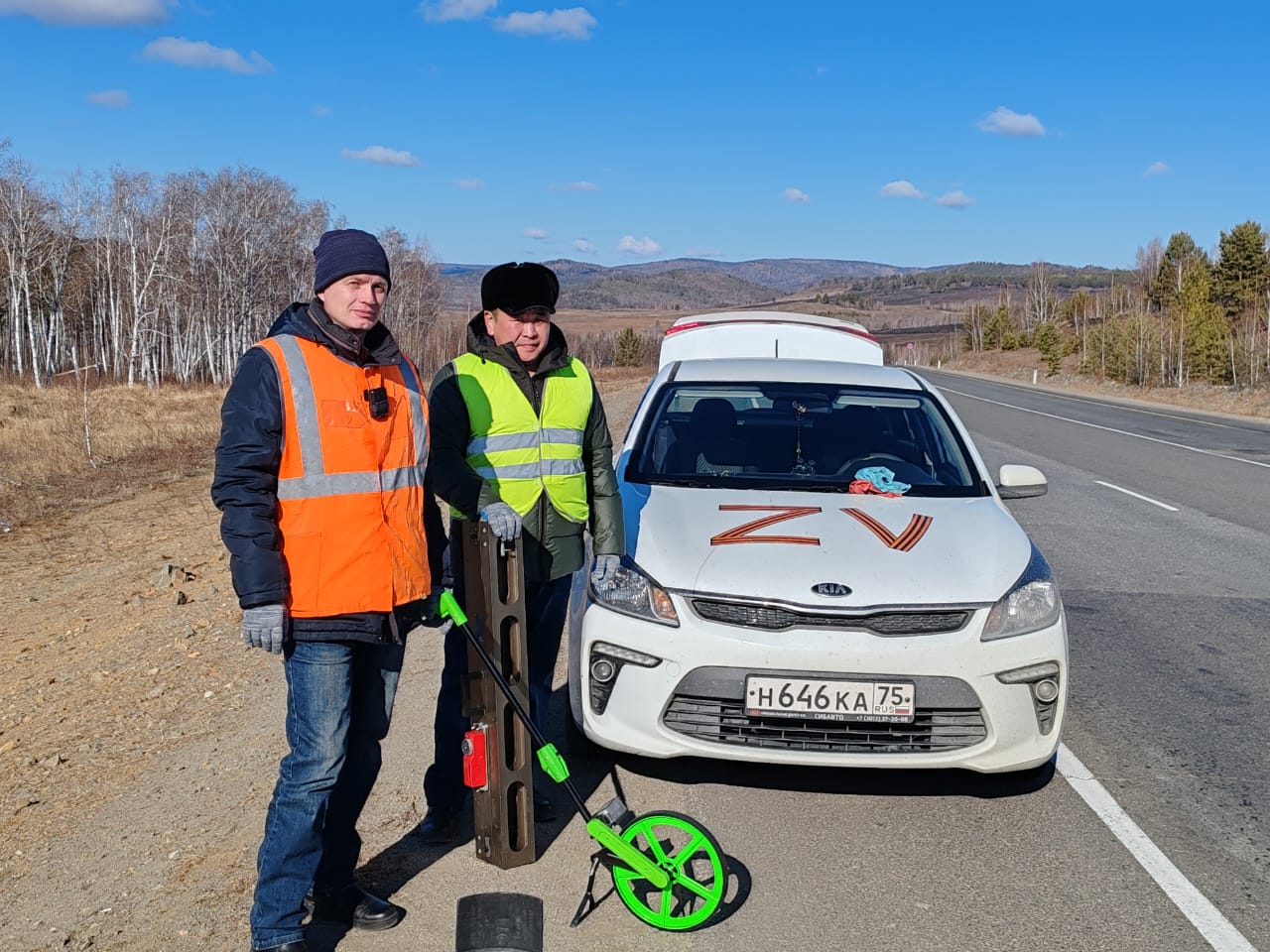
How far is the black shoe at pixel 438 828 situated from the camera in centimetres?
391

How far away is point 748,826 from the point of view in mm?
4047

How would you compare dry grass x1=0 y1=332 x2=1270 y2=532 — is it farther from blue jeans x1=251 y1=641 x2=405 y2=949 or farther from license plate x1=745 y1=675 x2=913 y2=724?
license plate x1=745 y1=675 x2=913 y2=724

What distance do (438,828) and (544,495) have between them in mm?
1229

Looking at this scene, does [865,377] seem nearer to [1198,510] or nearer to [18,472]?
[1198,510]

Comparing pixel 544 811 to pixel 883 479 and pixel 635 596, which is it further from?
pixel 883 479

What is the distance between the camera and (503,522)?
341cm

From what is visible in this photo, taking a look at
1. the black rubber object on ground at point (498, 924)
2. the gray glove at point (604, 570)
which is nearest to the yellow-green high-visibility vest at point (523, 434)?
the gray glove at point (604, 570)

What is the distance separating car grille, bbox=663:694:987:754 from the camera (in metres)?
3.94

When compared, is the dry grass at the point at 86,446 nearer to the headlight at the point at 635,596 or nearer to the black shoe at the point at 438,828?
the black shoe at the point at 438,828

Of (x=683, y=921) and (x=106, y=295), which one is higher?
(x=106, y=295)

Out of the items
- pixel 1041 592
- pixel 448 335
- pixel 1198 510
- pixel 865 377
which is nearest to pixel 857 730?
pixel 1041 592

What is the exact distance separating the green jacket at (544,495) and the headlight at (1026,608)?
138 centimetres

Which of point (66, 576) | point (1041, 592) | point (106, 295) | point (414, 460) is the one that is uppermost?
point (106, 295)

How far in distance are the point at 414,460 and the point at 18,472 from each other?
17435 mm
